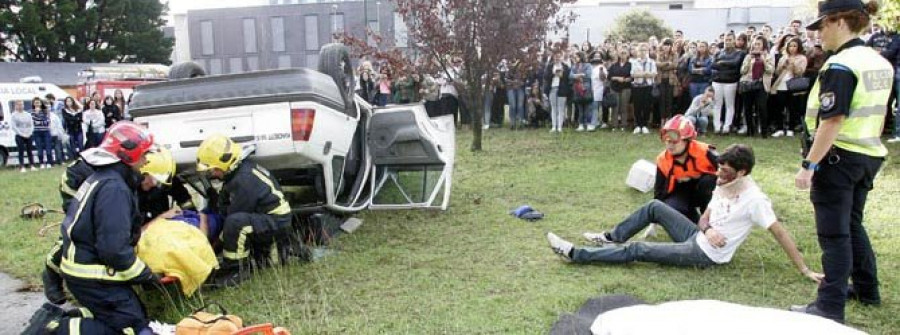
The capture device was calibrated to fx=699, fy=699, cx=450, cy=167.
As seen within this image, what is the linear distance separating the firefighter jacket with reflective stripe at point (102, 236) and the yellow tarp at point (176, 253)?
1.10 feet

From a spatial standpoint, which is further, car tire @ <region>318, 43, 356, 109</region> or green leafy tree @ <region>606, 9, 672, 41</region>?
green leafy tree @ <region>606, 9, 672, 41</region>

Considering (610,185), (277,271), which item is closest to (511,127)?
(610,185)

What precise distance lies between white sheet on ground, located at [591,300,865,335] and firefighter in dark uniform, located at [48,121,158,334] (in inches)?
94.6

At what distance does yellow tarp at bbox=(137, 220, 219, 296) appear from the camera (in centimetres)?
402

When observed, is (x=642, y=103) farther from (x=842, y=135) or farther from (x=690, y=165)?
(x=842, y=135)

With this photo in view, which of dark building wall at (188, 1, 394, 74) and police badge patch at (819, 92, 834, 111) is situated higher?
dark building wall at (188, 1, 394, 74)

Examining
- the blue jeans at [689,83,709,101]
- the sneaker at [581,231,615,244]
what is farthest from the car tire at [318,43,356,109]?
the blue jeans at [689,83,709,101]

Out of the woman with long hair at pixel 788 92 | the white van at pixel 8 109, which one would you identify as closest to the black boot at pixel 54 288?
the woman with long hair at pixel 788 92

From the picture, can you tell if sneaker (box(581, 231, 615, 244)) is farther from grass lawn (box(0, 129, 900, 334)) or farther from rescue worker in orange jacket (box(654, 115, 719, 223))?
rescue worker in orange jacket (box(654, 115, 719, 223))

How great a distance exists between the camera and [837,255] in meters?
3.52

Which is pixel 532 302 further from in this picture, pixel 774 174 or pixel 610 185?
pixel 774 174

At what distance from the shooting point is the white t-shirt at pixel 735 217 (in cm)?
441

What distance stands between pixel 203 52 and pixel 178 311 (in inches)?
2283

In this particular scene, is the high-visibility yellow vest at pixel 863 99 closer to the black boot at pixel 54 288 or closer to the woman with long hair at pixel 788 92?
the black boot at pixel 54 288
